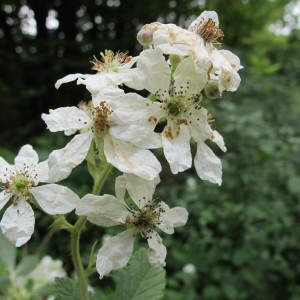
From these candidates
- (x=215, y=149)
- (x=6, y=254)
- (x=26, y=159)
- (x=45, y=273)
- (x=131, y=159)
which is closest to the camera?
(x=131, y=159)

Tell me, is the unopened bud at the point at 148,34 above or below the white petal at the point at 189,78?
above

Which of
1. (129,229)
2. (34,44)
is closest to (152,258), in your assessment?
(129,229)

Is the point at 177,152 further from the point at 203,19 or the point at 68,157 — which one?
the point at 203,19

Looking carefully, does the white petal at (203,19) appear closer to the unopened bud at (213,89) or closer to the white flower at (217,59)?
the white flower at (217,59)

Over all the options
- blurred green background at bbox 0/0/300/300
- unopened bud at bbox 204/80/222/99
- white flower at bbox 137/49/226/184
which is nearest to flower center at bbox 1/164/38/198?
white flower at bbox 137/49/226/184

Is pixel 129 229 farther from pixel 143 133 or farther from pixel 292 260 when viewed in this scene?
pixel 292 260

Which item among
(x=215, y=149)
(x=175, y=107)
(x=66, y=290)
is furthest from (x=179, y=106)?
(x=215, y=149)

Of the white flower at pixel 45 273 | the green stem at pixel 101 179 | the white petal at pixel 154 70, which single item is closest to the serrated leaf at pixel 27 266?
the white flower at pixel 45 273
